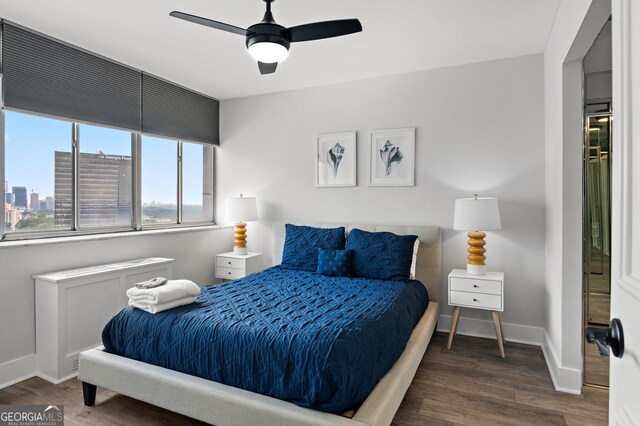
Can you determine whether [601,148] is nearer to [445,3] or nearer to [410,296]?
[445,3]

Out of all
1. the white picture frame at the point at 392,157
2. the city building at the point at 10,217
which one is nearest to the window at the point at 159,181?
the city building at the point at 10,217

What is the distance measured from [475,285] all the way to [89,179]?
3701mm

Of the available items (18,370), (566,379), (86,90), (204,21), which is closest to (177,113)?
(86,90)

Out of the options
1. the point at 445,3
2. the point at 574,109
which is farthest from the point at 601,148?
the point at 445,3

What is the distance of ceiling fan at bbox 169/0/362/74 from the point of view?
2.11 metres

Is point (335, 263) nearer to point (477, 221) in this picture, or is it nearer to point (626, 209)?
point (477, 221)

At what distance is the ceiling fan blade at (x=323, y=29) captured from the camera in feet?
6.84

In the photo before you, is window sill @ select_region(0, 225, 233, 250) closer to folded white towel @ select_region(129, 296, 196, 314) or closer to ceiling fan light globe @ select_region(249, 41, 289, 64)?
folded white towel @ select_region(129, 296, 196, 314)

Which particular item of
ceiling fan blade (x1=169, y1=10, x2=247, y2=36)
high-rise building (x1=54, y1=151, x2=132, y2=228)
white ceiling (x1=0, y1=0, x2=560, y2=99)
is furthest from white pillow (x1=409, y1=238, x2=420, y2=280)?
high-rise building (x1=54, y1=151, x2=132, y2=228)

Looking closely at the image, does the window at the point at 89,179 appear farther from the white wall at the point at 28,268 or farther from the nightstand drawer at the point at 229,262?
the nightstand drawer at the point at 229,262

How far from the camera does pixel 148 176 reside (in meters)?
4.12

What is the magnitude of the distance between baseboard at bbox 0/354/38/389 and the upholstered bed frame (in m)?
0.79

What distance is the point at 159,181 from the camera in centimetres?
427

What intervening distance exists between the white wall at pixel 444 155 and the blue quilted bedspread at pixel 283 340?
130 cm
